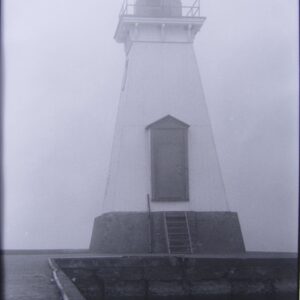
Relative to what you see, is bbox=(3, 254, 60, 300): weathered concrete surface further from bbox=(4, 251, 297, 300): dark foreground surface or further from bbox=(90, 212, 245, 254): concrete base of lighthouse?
bbox=(90, 212, 245, 254): concrete base of lighthouse

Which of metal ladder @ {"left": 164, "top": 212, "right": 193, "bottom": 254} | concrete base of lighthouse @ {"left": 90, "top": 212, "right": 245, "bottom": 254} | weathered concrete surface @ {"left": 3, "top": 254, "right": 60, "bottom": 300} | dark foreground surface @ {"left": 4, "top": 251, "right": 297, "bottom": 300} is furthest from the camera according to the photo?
concrete base of lighthouse @ {"left": 90, "top": 212, "right": 245, "bottom": 254}

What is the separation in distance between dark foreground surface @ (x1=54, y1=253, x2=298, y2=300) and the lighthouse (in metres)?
2.11

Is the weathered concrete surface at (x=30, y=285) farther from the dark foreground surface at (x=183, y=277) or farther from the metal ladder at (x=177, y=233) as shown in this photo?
the metal ladder at (x=177, y=233)

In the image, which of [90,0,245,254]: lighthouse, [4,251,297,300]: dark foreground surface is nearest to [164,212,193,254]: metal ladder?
[90,0,245,254]: lighthouse

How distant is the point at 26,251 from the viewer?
63.2ft

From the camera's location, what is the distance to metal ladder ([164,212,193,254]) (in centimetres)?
1429

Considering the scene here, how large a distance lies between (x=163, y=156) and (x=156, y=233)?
1.84 metres

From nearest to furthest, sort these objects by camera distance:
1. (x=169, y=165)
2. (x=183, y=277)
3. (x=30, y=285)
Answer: (x=30, y=285)
(x=183, y=277)
(x=169, y=165)

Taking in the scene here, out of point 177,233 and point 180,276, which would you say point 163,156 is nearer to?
point 177,233

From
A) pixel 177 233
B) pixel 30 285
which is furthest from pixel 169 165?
pixel 30 285

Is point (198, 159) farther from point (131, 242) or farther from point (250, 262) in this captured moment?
point (250, 262)

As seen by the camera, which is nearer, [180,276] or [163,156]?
[180,276]

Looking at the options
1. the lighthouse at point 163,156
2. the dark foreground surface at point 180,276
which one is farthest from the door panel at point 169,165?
the dark foreground surface at point 180,276

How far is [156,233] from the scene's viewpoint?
1454cm
